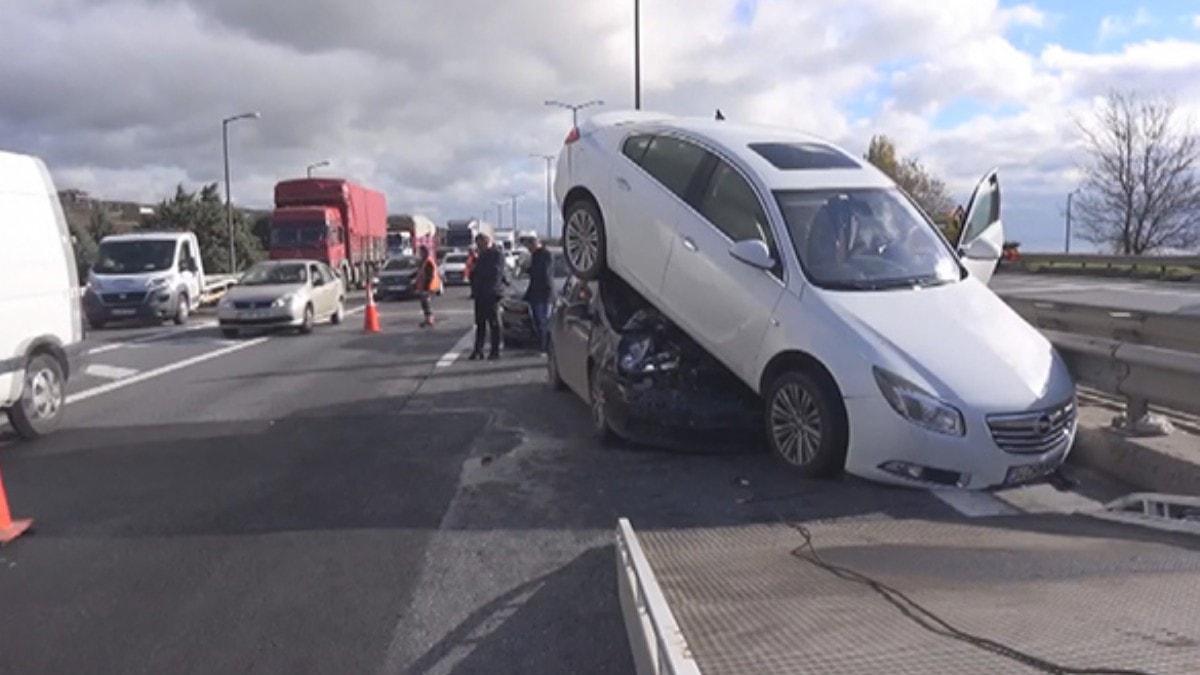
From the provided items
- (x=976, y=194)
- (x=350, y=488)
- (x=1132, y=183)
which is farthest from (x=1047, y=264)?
A: (x=350, y=488)

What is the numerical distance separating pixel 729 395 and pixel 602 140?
2.81 m

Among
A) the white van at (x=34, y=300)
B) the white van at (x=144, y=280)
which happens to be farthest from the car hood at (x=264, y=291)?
the white van at (x=34, y=300)

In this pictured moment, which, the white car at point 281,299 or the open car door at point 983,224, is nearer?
the open car door at point 983,224

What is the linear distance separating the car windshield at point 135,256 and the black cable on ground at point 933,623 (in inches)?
845

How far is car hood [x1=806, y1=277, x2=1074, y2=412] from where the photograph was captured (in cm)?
597

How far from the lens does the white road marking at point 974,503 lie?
567 cm

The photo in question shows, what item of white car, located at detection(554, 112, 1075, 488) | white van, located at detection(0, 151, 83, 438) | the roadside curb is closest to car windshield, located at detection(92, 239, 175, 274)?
white van, located at detection(0, 151, 83, 438)

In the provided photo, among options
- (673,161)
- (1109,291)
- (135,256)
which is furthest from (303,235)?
(673,161)

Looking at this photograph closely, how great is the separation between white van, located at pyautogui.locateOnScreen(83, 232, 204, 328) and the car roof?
16158 mm

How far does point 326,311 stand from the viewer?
20.8 meters

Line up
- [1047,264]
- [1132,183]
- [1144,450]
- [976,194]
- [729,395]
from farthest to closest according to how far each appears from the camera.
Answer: [1132,183], [1047,264], [976,194], [729,395], [1144,450]

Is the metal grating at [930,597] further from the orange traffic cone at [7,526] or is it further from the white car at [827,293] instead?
the orange traffic cone at [7,526]

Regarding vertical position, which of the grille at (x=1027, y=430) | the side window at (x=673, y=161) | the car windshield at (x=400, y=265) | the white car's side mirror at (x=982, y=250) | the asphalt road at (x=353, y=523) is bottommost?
the asphalt road at (x=353, y=523)

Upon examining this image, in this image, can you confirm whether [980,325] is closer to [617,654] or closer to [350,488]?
[617,654]
